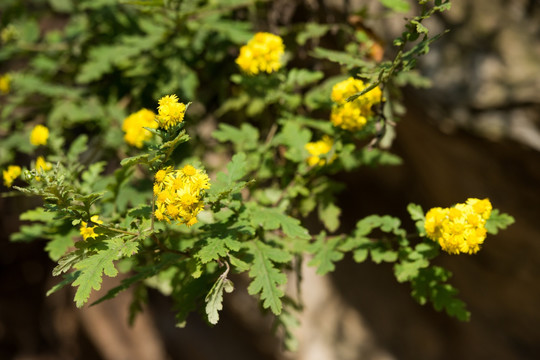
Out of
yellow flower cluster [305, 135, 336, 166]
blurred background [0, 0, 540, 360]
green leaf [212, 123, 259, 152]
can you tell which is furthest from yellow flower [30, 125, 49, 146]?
yellow flower cluster [305, 135, 336, 166]

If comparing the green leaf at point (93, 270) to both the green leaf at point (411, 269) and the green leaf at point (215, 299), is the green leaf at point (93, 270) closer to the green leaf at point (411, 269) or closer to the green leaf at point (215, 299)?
the green leaf at point (215, 299)

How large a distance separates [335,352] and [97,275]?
322 centimetres

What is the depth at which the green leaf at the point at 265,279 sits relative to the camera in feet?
5.57

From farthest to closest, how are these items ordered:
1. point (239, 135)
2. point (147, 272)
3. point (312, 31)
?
point (312, 31)
point (239, 135)
point (147, 272)

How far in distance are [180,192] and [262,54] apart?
3.28ft

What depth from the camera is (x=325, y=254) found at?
210 centimetres

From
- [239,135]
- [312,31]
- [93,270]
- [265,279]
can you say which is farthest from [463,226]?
[312,31]

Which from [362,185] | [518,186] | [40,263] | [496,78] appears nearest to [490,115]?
[496,78]

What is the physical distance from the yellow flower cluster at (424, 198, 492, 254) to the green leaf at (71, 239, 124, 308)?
118 centimetres

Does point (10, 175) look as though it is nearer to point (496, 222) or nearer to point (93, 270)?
point (93, 270)

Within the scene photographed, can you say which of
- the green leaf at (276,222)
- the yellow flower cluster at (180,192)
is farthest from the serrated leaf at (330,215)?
the yellow flower cluster at (180,192)

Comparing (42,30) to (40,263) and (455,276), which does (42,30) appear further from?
(455,276)

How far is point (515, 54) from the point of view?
2537 mm

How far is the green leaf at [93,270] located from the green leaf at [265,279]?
19.8 inches
